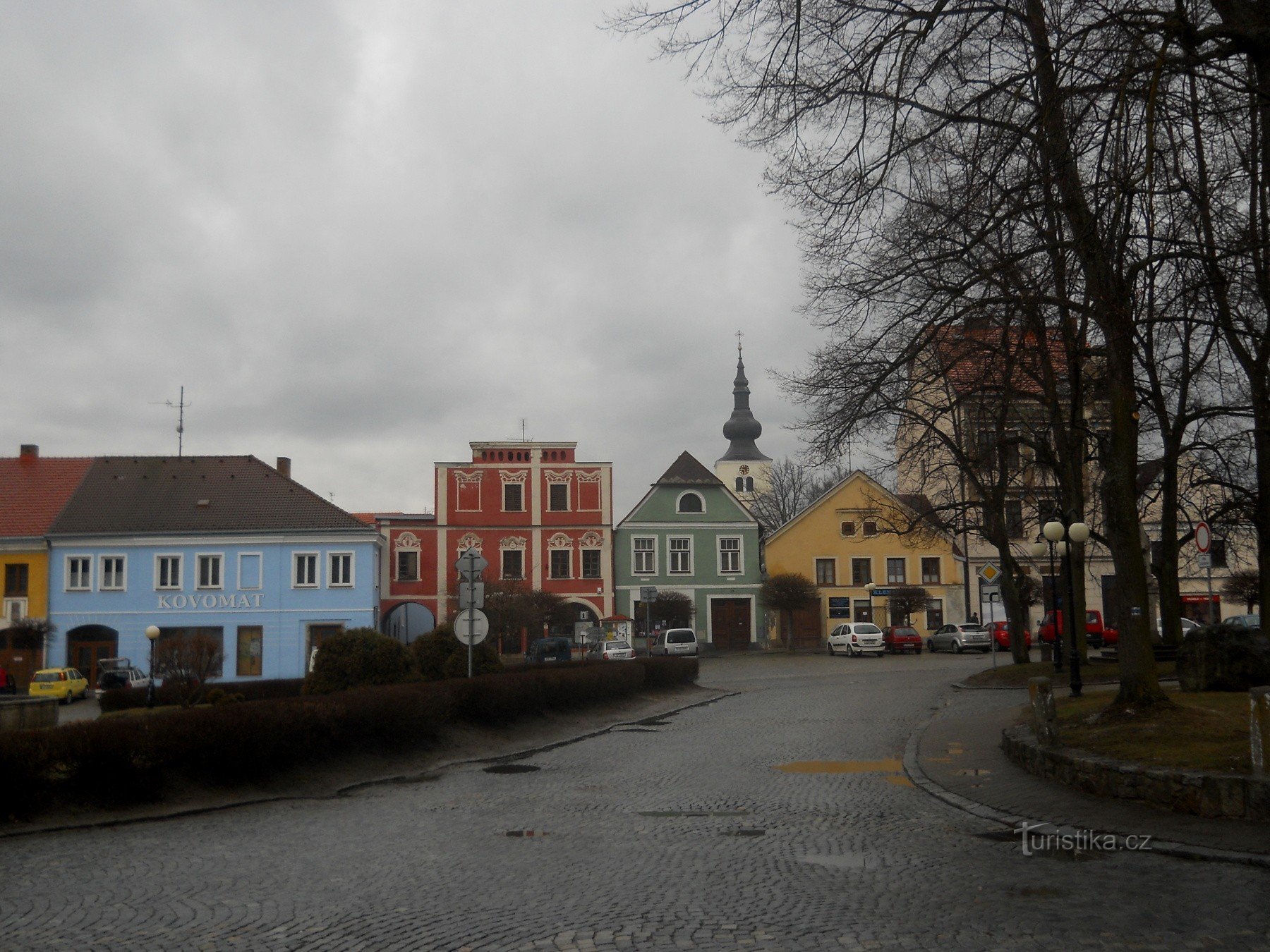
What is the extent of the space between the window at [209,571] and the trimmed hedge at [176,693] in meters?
24.5

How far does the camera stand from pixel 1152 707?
14.0 m

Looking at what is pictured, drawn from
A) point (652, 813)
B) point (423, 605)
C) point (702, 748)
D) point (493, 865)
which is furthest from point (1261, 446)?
point (423, 605)

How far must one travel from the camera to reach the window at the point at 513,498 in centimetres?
6353

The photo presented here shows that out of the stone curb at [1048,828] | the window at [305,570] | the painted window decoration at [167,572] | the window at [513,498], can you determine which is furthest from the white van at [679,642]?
the stone curb at [1048,828]

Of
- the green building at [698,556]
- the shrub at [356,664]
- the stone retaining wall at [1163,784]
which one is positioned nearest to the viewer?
the stone retaining wall at [1163,784]

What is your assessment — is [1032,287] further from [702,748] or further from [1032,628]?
[1032,628]

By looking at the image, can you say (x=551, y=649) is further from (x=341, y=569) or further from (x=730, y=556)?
(x=730, y=556)

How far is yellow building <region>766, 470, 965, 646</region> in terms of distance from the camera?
212ft

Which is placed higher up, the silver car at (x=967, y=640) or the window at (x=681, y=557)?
the window at (x=681, y=557)

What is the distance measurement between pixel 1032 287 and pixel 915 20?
373 centimetres

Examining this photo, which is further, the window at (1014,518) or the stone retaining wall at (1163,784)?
the window at (1014,518)

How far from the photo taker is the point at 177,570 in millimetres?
53062

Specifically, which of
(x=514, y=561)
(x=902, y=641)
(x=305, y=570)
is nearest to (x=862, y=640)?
(x=902, y=641)

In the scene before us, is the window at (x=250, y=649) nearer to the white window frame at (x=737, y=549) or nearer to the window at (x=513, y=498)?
the window at (x=513, y=498)
